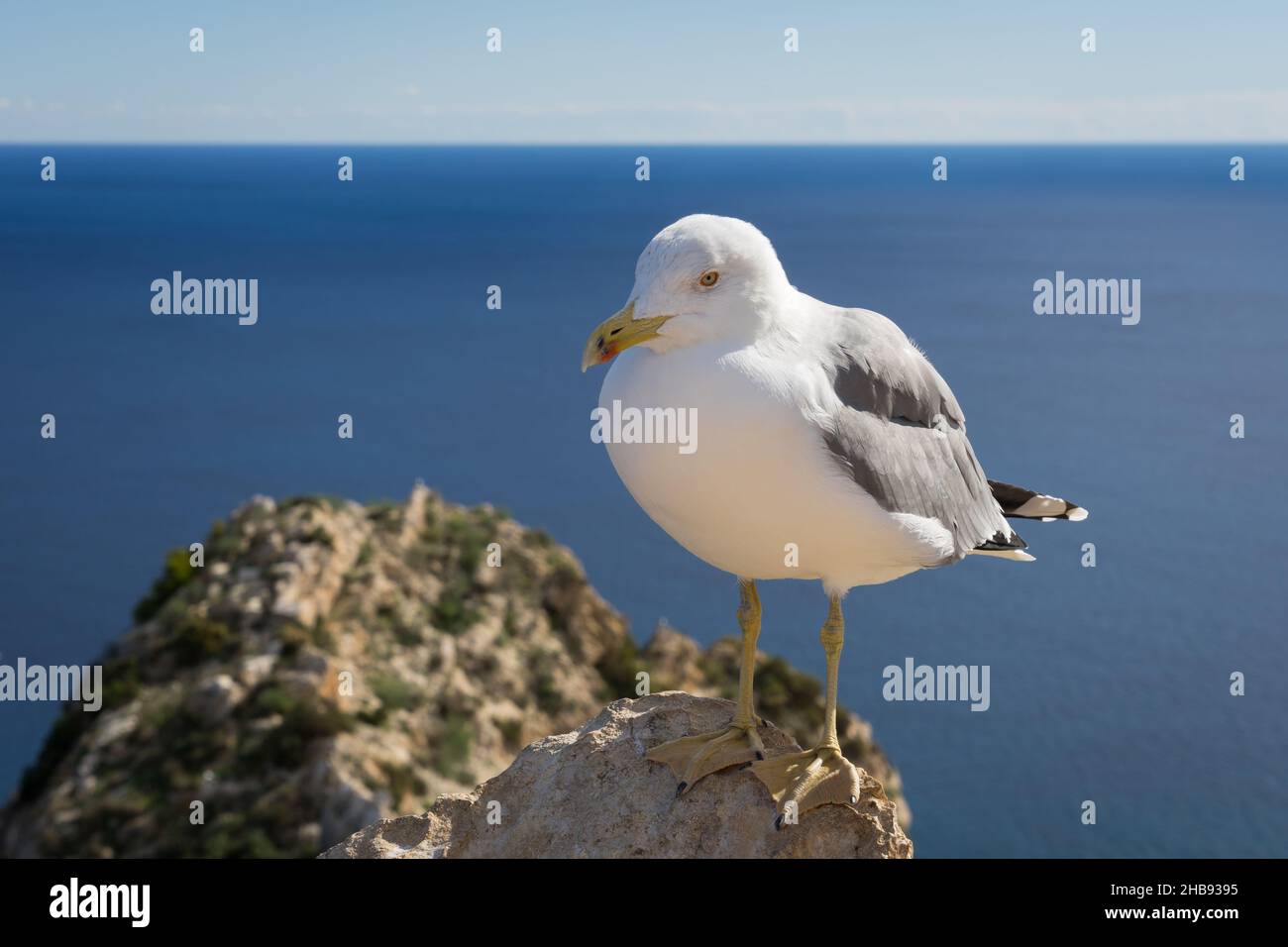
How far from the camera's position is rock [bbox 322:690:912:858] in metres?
8.56

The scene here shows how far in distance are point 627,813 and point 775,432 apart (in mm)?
3116

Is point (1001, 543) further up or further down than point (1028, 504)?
further down

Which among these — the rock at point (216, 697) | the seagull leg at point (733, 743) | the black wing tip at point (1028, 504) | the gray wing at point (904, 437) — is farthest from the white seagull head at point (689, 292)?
the rock at point (216, 697)

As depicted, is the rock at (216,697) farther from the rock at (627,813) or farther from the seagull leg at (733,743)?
the seagull leg at (733,743)

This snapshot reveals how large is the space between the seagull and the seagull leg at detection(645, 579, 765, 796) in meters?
0.04

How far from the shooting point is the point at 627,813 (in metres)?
8.85

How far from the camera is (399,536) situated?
4703 centimetres

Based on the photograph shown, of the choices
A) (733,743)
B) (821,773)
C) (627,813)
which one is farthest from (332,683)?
(821,773)

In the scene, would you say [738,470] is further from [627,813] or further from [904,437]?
[627,813]

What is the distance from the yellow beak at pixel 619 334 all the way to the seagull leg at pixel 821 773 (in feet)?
7.48

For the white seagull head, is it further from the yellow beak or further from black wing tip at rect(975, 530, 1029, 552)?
black wing tip at rect(975, 530, 1029, 552)

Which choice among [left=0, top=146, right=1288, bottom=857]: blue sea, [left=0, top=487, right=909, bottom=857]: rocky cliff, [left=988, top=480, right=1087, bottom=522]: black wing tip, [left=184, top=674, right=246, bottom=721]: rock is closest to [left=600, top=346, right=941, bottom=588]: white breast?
[left=988, top=480, right=1087, bottom=522]: black wing tip

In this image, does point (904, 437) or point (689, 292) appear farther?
point (904, 437)

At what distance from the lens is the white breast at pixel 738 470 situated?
7195mm
